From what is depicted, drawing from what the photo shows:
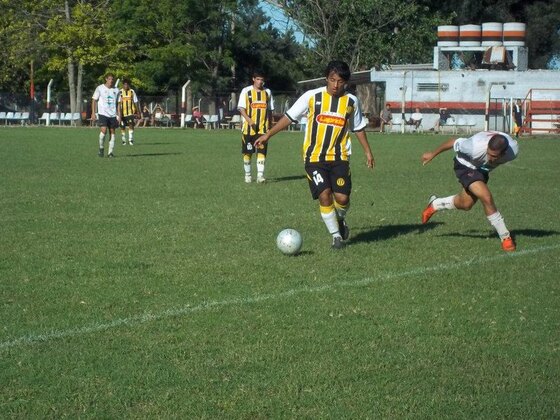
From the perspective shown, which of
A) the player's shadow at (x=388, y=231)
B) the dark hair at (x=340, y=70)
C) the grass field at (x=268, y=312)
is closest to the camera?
the grass field at (x=268, y=312)

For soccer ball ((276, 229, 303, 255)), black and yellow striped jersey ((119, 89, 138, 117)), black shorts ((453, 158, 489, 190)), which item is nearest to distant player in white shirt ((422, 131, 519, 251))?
black shorts ((453, 158, 489, 190))

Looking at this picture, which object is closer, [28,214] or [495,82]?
[28,214]

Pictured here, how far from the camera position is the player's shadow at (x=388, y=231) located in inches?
466

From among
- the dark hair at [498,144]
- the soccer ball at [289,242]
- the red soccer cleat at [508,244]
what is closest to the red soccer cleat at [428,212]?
the red soccer cleat at [508,244]

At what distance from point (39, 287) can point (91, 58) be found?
5956 cm

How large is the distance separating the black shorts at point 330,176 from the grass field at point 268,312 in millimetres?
649

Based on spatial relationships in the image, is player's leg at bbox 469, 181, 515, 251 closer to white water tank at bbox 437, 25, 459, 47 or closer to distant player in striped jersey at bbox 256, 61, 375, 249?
distant player in striped jersey at bbox 256, 61, 375, 249

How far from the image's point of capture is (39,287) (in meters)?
8.66

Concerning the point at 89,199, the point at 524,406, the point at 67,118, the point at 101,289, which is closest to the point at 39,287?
the point at 101,289

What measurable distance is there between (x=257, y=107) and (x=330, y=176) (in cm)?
862

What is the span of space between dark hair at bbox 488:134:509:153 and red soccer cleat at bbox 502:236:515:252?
3.07ft

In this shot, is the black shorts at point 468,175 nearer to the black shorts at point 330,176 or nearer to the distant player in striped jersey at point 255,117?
the black shorts at point 330,176

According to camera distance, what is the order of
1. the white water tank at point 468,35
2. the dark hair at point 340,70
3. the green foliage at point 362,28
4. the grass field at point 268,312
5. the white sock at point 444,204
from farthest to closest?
the green foliage at point 362,28
the white water tank at point 468,35
the white sock at point 444,204
the dark hair at point 340,70
the grass field at point 268,312

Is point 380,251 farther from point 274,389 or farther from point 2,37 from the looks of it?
point 2,37
